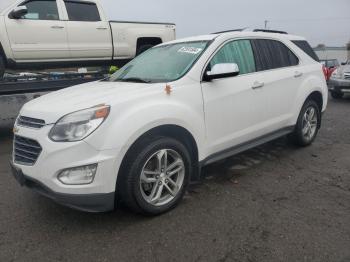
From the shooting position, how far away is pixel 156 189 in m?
3.44

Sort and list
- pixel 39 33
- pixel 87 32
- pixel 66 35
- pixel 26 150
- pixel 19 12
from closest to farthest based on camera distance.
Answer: pixel 26 150, pixel 19 12, pixel 39 33, pixel 66 35, pixel 87 32

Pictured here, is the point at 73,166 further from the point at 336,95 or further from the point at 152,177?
the point at 336,95

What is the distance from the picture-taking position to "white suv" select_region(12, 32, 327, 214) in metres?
2.97

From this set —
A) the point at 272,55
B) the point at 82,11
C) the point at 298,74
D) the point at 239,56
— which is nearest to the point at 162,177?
the point at 239,56

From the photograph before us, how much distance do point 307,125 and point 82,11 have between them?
5.33 meters

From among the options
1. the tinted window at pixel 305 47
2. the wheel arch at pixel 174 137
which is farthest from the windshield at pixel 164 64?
the tinted window at pixel 305 47

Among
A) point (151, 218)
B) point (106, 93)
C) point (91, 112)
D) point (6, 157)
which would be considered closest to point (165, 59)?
point (106, 93)

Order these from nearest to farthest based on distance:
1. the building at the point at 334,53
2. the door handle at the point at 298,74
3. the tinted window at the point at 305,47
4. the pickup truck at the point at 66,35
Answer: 1. the door handle at the point at 298,74
2. the tinted window at the point at 305,47
3. the pickup truck at the point at 66,35
4. the building at the point at 334,53

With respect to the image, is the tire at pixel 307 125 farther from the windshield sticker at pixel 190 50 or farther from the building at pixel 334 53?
the building at pixel 334 53

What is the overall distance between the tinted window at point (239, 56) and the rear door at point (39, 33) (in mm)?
4441

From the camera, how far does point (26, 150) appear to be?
320cm

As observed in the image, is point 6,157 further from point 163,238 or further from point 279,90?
point 279,90

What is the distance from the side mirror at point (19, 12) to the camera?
6672 mm

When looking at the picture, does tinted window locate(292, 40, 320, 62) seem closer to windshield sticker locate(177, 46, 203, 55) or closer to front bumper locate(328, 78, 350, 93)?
windshield sticker locate(177, 46, 203, 55)
